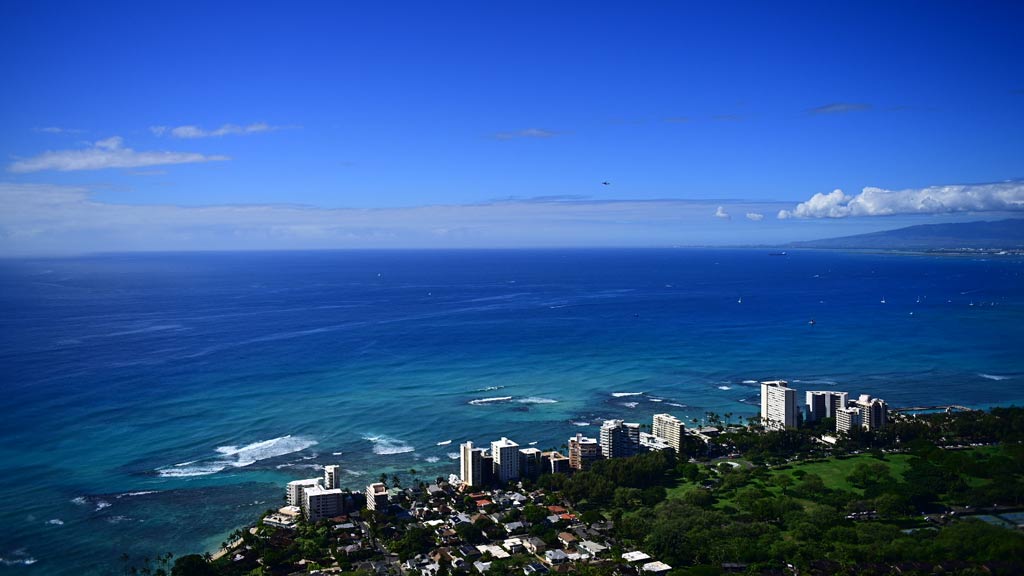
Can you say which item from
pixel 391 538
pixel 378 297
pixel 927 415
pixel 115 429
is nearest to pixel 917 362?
pixel 927 415

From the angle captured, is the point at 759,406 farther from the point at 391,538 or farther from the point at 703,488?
the point at 391,538

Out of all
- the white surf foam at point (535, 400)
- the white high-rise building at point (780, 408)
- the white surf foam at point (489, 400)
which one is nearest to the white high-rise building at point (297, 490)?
the white surf foam at point (489, 400)

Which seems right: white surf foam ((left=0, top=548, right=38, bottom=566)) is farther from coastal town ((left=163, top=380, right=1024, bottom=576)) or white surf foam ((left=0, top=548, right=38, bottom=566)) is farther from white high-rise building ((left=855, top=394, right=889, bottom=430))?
white high-rise building ((left=855, top=394, right=889, bottom=430))

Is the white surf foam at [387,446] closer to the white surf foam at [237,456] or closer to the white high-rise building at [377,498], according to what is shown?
the white surf foam at [237,456]

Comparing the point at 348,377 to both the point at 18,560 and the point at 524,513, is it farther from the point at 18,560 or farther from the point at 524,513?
the point at 18,560

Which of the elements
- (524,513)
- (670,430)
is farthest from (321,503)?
(670,430)
